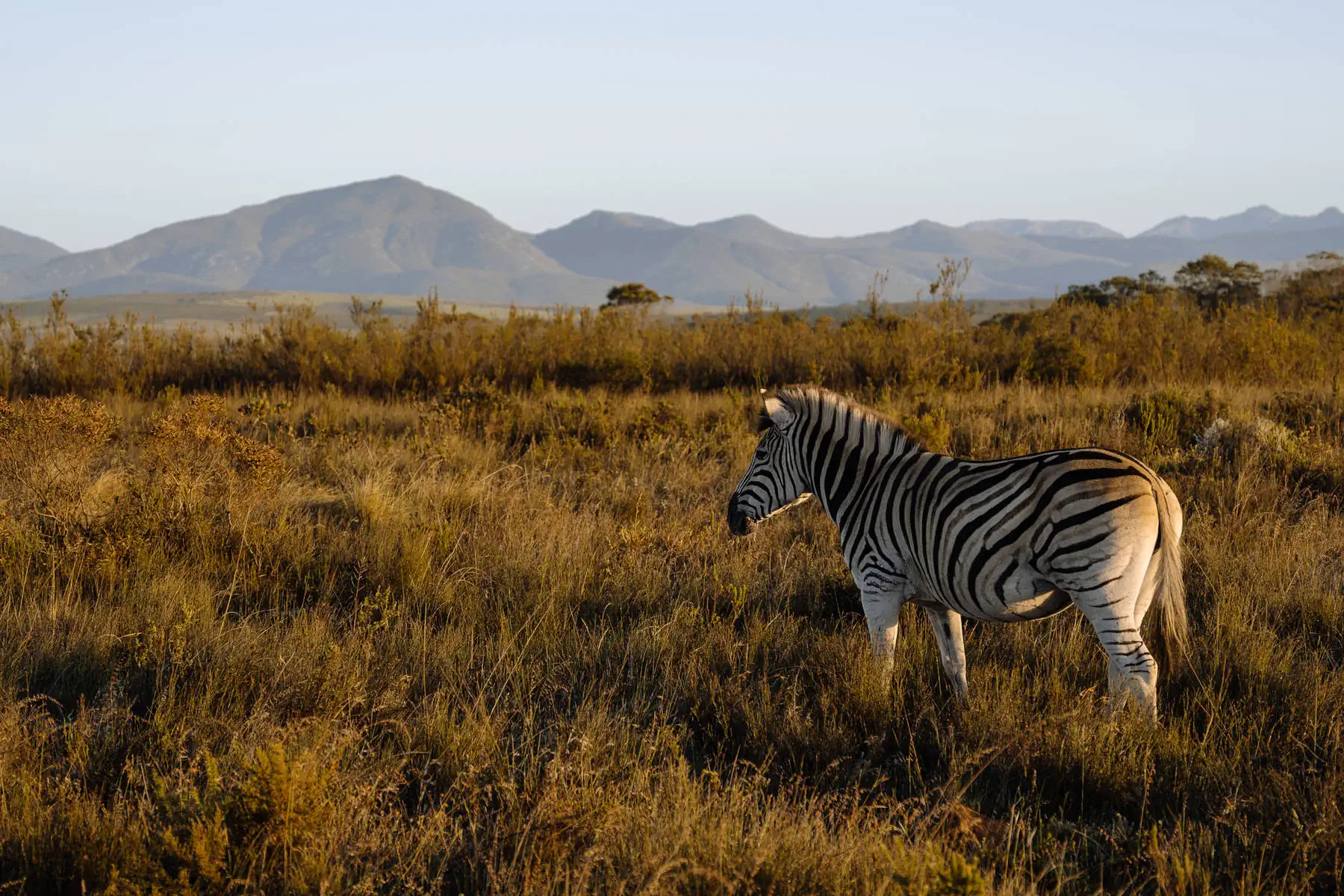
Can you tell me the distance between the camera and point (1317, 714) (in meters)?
4.16

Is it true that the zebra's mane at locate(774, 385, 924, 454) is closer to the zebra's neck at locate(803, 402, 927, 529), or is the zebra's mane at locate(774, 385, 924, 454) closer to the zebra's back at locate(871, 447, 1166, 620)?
the zebra's neck at locate(803, 402, 927, 529)

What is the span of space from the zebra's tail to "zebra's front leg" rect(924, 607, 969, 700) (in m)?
0.97

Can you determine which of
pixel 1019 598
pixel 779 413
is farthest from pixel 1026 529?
pixel 779 413

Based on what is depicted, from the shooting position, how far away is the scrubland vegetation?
3193mm

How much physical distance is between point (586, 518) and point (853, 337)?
26.5 feet

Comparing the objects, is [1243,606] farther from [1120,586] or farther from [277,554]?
[277,554]

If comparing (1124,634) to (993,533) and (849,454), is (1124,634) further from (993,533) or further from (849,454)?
(849,454)

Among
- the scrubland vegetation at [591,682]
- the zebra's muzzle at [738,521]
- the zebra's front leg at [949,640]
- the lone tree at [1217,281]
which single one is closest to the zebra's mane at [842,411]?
the zebra's muzzle at [738,521]

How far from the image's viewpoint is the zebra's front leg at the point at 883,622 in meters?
4.69

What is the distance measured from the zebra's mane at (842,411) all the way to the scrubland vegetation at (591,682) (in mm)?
1224

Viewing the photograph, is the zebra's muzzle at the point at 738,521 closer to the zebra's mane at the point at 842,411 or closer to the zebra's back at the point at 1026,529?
the zebra's mane at the point at 842,411

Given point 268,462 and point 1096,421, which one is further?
point 1096,421

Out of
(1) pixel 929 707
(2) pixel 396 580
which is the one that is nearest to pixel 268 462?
(2) pixel 396 580

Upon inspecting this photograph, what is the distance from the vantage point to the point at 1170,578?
4086 mm
